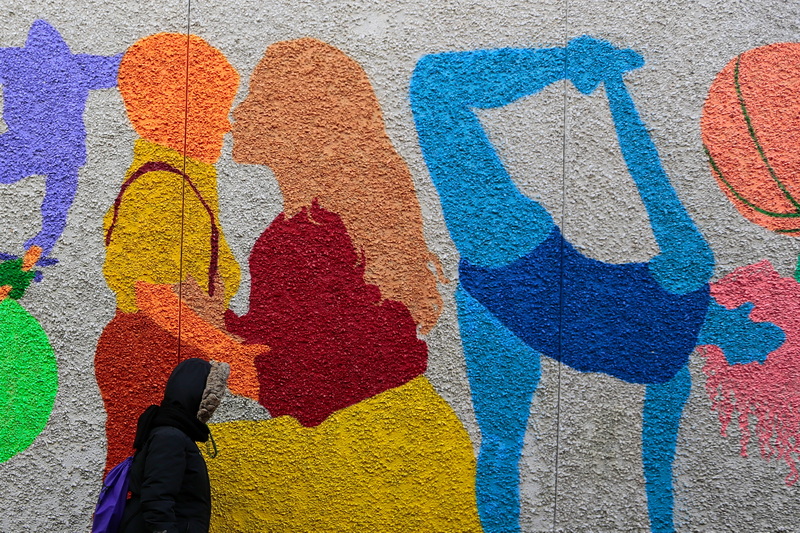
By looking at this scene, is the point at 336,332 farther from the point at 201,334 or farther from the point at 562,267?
the point at 562,267

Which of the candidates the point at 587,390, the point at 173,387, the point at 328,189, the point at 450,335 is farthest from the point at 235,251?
the point at 587,390

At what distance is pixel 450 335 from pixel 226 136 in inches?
55.9

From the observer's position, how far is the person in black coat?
218cm

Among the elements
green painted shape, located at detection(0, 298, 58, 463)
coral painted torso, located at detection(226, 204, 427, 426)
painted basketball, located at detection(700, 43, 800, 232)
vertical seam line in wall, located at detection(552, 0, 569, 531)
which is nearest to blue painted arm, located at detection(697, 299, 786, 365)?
painted basketball, located at detection(700, 43, 800, 232)

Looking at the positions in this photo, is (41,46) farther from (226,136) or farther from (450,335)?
(450,335)

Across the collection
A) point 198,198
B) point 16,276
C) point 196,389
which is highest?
point 198,198

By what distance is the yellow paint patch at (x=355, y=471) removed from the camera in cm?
278

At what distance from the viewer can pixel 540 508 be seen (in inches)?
108

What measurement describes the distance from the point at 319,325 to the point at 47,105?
169 centimetres

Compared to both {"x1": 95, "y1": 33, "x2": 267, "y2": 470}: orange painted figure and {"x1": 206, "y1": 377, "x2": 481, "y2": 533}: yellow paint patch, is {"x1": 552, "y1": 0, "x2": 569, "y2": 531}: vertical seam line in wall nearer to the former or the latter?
{"x1": 206, "y1": 377, "x2": 481, "y2": 533}: yellow paint patch

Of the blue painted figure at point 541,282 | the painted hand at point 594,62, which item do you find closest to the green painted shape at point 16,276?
the blue painted figure at point 541,282

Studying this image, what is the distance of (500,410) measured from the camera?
2.77 metres

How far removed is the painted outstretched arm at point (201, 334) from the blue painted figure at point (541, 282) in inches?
40.0

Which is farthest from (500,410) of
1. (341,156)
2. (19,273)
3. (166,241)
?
(19,273)
